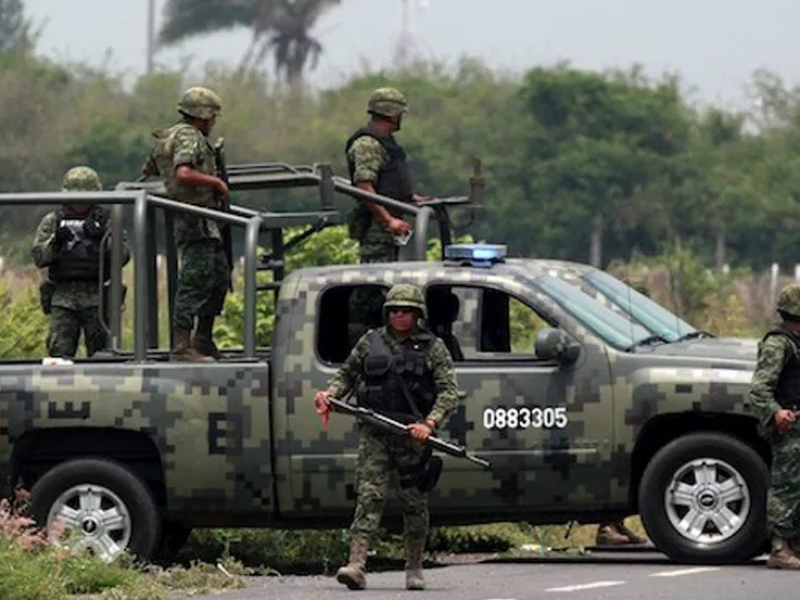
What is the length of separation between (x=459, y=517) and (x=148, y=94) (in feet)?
151

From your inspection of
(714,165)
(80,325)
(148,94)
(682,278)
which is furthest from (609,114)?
(80,325)

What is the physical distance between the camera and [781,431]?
14719mm

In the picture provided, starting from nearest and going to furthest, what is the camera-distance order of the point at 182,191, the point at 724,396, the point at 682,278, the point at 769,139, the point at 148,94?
1. the point at 724,396
2. the point at 182,191
3. the point at 682,278
4. the point at 148,94
5. the point at 769,139

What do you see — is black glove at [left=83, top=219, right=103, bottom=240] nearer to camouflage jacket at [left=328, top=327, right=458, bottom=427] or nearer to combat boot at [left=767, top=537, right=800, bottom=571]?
camouflage jacket at [left=328, top=327, right=458, bottom=427]

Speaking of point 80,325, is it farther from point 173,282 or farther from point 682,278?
point 682,278

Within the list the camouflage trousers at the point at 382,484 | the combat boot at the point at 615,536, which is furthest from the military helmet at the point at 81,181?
the camouflage trousers at the point at 382,484

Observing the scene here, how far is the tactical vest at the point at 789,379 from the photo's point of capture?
14.9m

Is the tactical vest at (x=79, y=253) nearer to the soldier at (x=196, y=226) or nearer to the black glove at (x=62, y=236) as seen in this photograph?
the black glove at (x=62, y=236)

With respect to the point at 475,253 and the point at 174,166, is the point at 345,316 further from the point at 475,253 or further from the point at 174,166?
the point at 174,166

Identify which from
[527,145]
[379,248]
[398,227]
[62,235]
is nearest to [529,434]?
[398,227]

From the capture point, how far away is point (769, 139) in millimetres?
66062

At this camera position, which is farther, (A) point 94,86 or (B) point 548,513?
(A) point 94,86

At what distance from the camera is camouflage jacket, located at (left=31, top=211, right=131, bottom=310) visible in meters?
17.0

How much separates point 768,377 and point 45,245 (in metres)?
4.63
